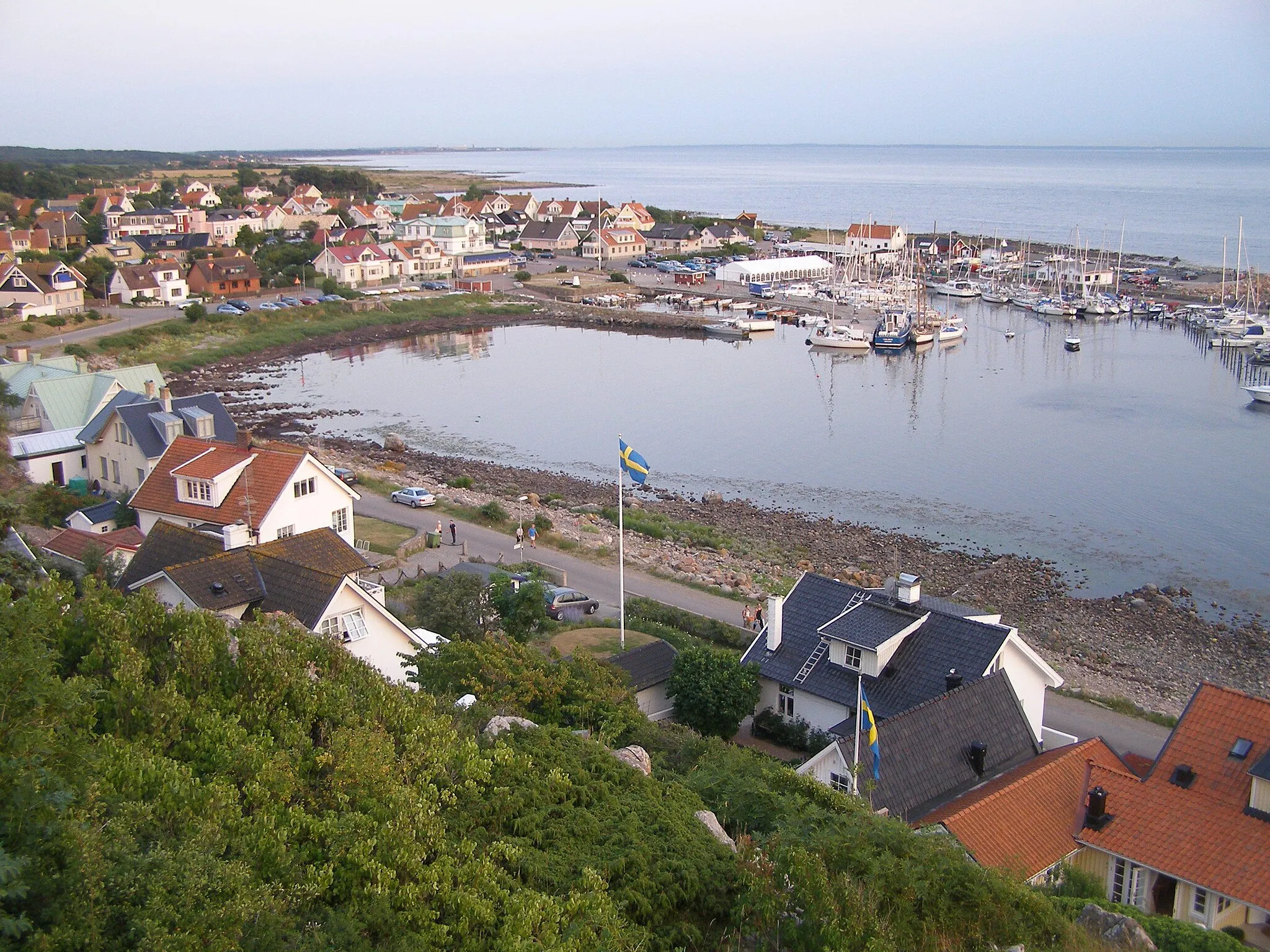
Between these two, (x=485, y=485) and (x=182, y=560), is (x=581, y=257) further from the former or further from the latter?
(x=182, y=560)

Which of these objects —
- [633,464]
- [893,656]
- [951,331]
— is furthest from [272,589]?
[951,331]

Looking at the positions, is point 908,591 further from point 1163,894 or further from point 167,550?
point 167,550

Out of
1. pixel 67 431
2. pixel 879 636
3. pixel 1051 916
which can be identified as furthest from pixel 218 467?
pixel 1051 916

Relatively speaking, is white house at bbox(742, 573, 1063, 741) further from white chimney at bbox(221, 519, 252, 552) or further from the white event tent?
the white event tent

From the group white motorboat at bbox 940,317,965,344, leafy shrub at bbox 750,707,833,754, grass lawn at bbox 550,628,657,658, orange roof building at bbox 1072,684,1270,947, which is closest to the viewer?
orange roof building at bbox 1072,684,1270,947

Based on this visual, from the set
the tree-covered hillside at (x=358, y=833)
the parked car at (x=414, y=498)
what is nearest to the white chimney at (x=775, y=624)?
the tree-covered hillside at (x=358, y=833)

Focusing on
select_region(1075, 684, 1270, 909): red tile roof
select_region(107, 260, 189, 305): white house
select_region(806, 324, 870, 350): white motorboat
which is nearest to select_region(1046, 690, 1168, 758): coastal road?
select_region(1075, 684, 1270, 909): red tile roof
